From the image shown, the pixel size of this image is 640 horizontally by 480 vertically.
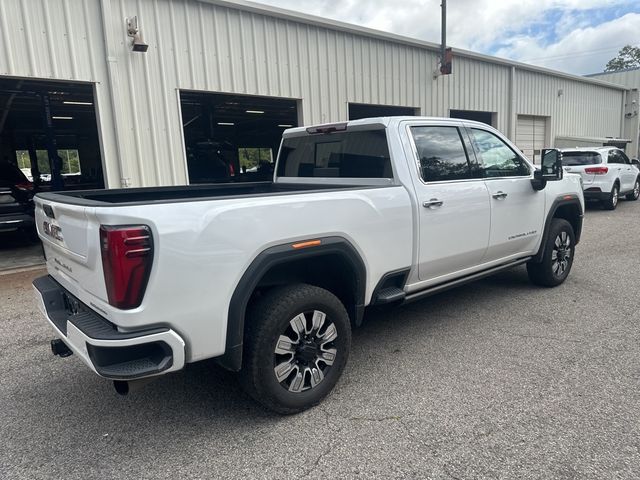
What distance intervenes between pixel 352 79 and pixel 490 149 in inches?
254

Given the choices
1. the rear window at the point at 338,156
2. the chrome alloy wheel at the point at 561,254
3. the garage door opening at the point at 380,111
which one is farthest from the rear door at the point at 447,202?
the garage door opening at the point at 380,111

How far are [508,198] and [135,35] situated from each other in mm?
6314

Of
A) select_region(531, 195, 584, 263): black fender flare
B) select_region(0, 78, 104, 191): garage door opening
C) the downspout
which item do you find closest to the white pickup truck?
select_region(531, 195, 584, 263): black fender flare

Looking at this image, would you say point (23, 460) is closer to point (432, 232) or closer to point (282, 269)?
point (282, 269)

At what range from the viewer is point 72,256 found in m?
2.64

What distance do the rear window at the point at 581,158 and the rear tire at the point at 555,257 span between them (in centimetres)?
876

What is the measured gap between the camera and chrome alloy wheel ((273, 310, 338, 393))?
2.88 m

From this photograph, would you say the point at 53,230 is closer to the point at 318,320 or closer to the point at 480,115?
the point at 318,320

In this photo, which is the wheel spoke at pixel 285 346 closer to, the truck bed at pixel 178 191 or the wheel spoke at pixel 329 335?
the wheel spoke at pixel 329 335

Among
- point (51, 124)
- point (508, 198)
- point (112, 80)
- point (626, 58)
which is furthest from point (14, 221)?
point (626, 58)

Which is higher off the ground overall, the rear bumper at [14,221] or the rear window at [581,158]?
the rear window at [581,158]

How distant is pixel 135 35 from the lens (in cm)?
731

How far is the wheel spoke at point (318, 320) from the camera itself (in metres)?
2.99

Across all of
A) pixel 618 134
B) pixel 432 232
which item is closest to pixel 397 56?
pixel 432 232
